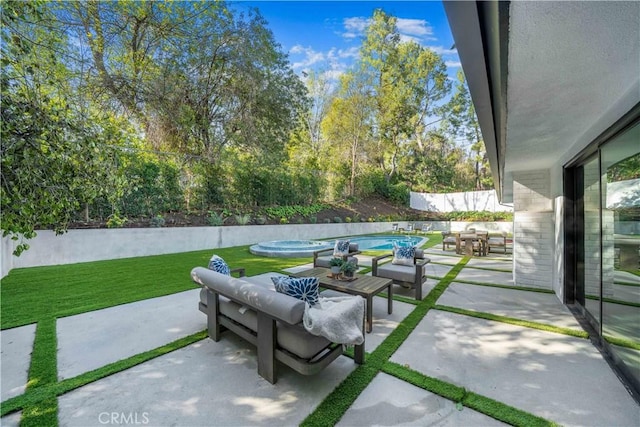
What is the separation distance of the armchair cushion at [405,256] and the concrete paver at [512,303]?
0.82 m

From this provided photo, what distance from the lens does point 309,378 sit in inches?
94.7

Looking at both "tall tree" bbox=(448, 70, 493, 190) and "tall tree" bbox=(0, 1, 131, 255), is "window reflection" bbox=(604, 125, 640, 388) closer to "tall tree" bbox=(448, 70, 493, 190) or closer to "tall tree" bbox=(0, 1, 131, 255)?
"tall tree" bbox=(0, 1, 131, 255)

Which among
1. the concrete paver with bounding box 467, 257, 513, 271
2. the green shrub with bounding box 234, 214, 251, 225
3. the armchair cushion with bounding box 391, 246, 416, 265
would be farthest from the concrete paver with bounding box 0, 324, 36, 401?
the concrete paver with bounding box 467, 257, 513, 271

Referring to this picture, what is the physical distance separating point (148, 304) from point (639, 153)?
613cm

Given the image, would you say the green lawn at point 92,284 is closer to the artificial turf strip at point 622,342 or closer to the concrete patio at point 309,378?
the concrete patio at point 309,378

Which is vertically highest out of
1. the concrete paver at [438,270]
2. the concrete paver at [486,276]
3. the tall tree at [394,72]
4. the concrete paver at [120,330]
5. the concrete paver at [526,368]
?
the tall tree at [394,72]

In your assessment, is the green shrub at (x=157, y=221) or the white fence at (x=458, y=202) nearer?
the green shrub at (x=157, y=221)

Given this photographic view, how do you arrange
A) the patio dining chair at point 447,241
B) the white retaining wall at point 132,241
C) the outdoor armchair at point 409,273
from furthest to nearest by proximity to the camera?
1. the patio dining chair at point 447,241
2. the white retaining wall at point 132,241
3. the outdoor armchair at point 409,273

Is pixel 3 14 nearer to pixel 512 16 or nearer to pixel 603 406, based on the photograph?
pixel 512 16

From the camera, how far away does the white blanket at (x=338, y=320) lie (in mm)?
2018

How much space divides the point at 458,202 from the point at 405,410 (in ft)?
70.9

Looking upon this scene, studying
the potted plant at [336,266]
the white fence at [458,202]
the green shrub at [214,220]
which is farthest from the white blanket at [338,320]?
the white fence at [458,202]

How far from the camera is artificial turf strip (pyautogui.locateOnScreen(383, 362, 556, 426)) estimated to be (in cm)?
188

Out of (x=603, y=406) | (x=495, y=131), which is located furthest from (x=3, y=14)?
(x=603, y=406)
